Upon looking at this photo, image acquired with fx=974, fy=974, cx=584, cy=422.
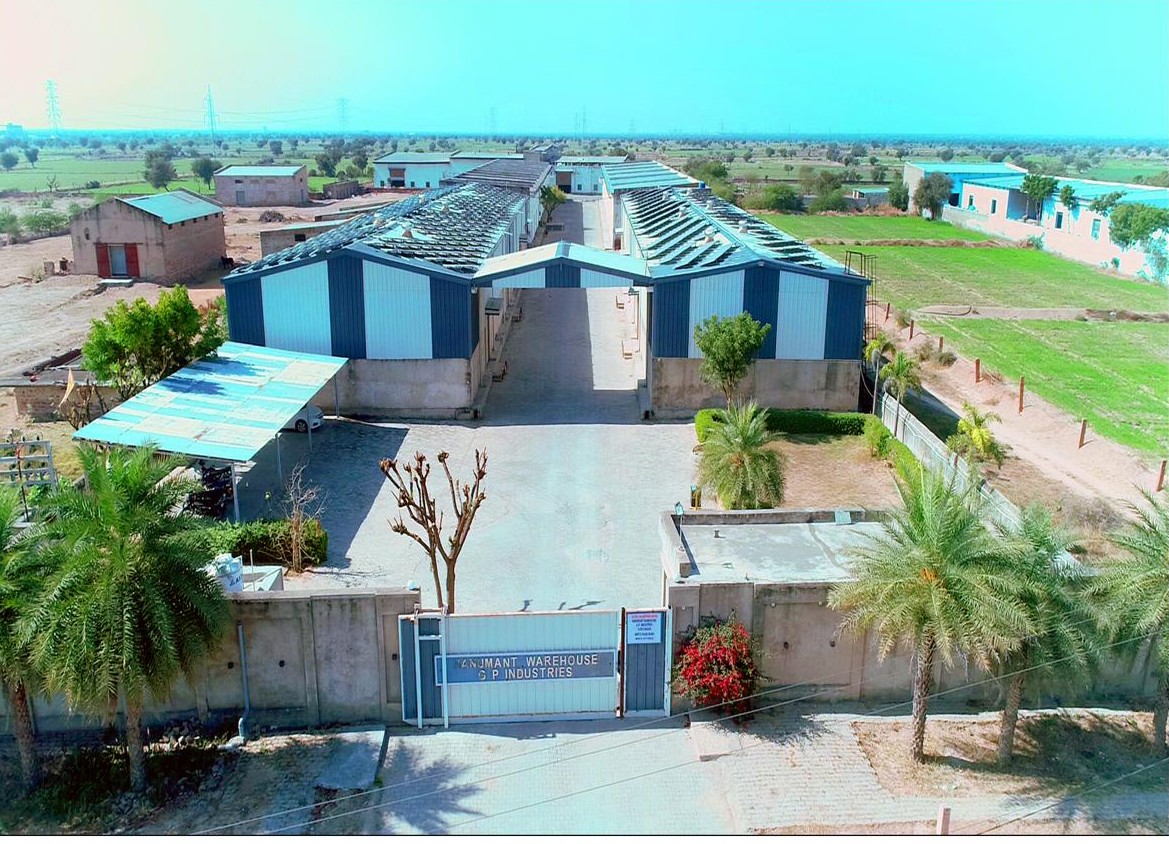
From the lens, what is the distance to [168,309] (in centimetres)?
2514

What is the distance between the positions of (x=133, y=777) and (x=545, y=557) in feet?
28.6

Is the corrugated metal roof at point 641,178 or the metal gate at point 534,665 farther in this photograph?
the corrugated metal roof at point 641,178

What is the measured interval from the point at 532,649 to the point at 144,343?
16.2 metres

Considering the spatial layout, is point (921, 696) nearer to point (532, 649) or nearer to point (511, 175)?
point (532, 649)

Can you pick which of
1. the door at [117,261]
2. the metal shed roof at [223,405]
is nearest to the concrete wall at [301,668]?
the metal shed roof at [223,405]

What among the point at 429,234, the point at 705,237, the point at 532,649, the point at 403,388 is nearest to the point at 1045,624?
the point at 532,649

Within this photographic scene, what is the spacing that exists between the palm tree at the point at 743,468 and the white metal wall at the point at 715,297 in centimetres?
853

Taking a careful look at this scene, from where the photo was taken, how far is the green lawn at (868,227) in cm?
7875

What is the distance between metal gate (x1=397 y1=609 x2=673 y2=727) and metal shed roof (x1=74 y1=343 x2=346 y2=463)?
6.86 meters

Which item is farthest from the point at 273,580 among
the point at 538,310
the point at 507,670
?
the point at 538,310

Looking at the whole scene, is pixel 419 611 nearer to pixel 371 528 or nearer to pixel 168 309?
pixel 371 528

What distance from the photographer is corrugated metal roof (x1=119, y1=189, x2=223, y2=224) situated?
50156 mm

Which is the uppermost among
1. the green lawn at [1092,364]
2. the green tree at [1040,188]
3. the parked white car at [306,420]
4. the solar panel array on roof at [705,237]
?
the green tree at [1040,188]

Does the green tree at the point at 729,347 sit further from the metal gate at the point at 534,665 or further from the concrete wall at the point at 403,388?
the metal gate at the point at 534,665
